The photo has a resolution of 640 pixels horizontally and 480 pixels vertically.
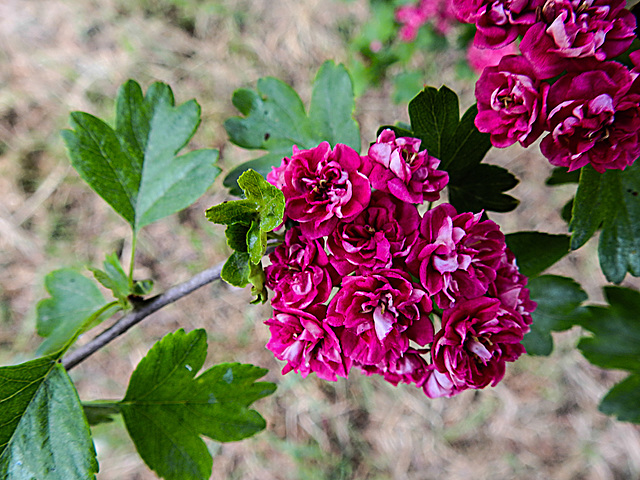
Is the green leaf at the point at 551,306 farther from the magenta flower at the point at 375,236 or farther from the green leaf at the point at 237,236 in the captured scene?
the green leaf at the point at 237,236

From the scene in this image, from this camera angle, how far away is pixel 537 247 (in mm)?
1141

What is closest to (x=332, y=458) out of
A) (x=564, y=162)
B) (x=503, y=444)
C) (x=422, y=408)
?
(x=422, y=408)

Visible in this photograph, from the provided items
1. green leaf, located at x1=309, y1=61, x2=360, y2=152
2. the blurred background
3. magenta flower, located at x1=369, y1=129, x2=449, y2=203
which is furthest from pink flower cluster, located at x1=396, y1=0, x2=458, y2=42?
magenta flower, located at x1=369, y1=129, x2=449, y2=203

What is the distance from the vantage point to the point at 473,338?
82cm

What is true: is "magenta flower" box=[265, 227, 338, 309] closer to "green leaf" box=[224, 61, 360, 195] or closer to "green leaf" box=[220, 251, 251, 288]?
"green leaf" box=[220, 251, 251, 288]

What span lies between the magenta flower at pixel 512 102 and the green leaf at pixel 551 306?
22.7 inches

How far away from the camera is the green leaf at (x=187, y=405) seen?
1104mm

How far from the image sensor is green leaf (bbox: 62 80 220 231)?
1.18m

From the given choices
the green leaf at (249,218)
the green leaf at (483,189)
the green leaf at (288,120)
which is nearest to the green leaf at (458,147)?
the green leaf at (483,189)

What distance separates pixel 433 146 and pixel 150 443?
87cm

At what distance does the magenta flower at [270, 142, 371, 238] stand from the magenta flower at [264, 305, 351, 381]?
14cm

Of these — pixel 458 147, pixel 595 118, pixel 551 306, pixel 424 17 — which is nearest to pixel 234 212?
pixel 458 147

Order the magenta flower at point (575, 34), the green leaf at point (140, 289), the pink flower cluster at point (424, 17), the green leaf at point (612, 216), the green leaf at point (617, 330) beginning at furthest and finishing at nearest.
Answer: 1. the pink flower cluster at point (424, 17)
2. the green leaf at point (617, 330)
3. the green leaf at point (140, 289)
4. the green leaf at point (612, 216)
5. the magenta flower at point (575, 34)

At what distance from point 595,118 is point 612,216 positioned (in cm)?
36
